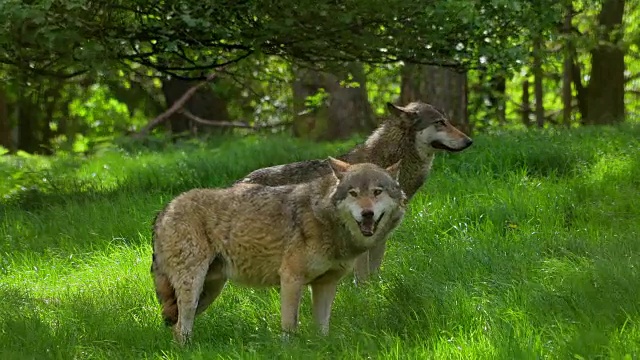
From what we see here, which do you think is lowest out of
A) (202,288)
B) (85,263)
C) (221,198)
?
(85,263)

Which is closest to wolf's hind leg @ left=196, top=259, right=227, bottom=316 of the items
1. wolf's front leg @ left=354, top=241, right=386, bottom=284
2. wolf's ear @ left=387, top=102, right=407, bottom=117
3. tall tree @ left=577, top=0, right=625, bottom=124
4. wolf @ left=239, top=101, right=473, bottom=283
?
wolf's front leg @ left=354, top=241, right=386, bottom=284

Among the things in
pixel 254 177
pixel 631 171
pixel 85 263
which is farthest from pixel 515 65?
pixel 85 263

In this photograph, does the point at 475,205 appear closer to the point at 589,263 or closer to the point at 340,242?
the point at 589,263

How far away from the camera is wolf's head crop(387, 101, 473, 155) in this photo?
354 inches

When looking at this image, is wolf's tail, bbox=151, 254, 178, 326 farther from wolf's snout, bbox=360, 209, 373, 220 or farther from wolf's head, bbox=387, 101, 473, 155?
wolf's head, bbox=387, 101, 473, 155

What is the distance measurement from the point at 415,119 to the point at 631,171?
304 centimetres

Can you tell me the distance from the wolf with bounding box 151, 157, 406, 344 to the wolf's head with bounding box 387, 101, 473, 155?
2251 millimetres

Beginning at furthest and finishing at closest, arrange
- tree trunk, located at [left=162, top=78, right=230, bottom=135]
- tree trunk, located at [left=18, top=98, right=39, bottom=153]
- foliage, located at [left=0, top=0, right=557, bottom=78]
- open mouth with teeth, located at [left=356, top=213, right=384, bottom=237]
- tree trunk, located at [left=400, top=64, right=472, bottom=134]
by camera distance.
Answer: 1. tree trunk, located at [left=18, top=98, right=39, bottom=153]
2. tree trunk, located at [left=162, top=78, right=230, bottom=135]
3. tree trunk, located at [left=400, top=64, right=472, bottom=134]
4. foliage, located at [left=0, top=0, right=557, bottom=78]
5. open mouth with teeth, located at [left=356, top=213, right=384, bottom=237]

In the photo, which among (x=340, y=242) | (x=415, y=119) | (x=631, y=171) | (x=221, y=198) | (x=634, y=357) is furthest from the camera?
→ (x=631, y=171)

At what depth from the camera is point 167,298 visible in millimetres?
6926

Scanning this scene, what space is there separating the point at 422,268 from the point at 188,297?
2120 millimetres

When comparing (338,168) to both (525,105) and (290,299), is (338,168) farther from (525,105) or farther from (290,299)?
(525,105)

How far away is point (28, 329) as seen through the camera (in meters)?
7.05

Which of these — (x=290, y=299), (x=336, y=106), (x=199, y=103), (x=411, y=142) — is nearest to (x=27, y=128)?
(x=199, y=103)
